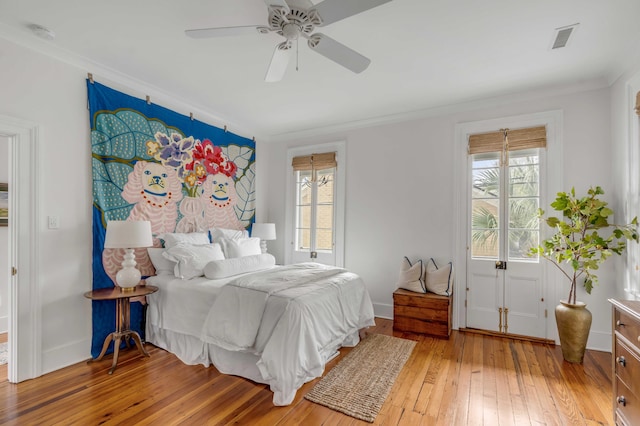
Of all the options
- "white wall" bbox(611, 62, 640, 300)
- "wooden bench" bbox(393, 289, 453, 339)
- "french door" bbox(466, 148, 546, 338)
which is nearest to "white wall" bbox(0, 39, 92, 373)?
"wooden bench" bbox(393, 289, 453, 339)

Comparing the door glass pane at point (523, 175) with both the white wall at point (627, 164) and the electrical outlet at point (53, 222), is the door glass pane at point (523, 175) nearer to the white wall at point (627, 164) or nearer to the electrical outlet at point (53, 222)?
the white wall at point (627, 164)

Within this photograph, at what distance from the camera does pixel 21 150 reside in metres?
2.48

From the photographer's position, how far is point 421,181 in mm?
4039

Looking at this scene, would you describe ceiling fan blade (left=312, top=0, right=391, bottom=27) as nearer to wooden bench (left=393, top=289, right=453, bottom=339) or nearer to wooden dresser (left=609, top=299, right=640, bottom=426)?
wooden dresser (left=609, top=299, right=640, bottom=426)

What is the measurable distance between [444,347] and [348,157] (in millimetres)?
2783

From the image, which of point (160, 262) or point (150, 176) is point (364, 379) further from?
point (150, 176)

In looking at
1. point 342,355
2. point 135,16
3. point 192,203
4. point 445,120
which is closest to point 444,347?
point 342,355

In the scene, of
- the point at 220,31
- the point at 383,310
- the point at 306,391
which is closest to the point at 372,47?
the point at 220,31

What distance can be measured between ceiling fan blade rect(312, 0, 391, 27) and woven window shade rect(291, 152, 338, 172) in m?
2.85

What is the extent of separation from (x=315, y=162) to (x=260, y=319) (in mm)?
2942

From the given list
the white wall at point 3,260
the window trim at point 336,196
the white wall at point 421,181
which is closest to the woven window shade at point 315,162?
the window trim at point 336,196

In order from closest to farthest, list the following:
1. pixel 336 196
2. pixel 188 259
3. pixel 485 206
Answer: pixel 188 259, pixel 485 206, pixel 336 196

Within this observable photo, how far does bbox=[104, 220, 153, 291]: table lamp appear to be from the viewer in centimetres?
269

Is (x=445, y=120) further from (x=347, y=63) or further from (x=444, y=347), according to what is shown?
(x=444, y=347)
